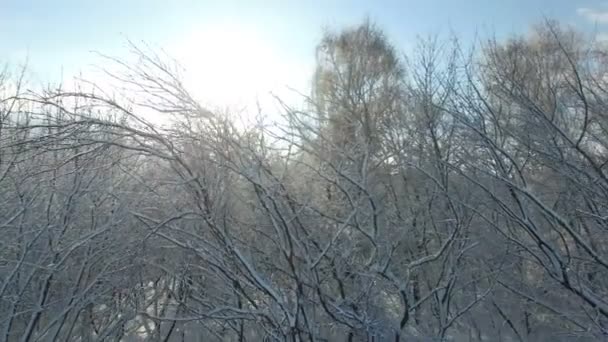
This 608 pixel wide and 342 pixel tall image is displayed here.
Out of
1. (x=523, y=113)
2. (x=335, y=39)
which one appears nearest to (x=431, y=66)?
(x=523, y=113)

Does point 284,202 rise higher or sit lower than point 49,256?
higher

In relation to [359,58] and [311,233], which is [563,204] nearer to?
[311,233]

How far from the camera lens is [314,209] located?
194 inches

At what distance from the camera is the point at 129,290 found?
7.55 metres

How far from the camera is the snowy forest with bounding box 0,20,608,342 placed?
3859 mm

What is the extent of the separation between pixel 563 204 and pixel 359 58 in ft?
22.0

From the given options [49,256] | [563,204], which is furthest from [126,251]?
[563,204]

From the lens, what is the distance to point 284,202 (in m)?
4.35

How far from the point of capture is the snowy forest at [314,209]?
3859 millimetres

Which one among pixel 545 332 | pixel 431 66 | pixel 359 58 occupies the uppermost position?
pixel 359 58

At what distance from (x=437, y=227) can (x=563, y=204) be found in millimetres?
1676

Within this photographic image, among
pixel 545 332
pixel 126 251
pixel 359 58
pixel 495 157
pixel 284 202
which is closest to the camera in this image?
pixel 284 202

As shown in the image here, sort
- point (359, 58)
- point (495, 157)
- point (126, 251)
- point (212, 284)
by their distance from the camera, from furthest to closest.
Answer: point (359, 58) < point (126, 251) < point (212, 284) < point (495, 157)

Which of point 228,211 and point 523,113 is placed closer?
point 228,211
